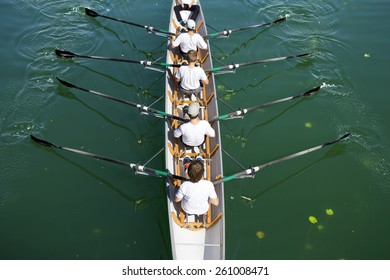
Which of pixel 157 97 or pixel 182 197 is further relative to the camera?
pixel 157 97

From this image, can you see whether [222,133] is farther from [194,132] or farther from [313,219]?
[313,219]

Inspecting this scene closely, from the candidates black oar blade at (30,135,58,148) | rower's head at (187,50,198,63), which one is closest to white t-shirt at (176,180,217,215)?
rower's head at (187,50,198,63)

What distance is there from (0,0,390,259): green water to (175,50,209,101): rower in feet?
4.63

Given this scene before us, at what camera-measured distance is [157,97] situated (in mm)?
10859

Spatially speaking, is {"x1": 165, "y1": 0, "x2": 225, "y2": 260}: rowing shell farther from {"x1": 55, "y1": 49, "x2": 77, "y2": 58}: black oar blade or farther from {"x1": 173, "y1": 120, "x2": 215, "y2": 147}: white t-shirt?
{"x1": 55, "y1": 49, "x2": 77, "y2": 58}: black oar blade

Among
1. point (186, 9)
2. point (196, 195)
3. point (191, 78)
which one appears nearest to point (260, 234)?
point (196, 195)

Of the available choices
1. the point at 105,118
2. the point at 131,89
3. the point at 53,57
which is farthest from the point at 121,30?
the point at 105,118

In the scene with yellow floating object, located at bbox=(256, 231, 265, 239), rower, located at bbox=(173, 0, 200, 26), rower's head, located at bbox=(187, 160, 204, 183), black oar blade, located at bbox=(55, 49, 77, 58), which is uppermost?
rower, located at bbox=(173, 0, 200, 26)

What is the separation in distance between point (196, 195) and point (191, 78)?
12.6 feet

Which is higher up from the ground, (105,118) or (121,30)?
(121,30)

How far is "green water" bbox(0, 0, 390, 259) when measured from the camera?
772cm

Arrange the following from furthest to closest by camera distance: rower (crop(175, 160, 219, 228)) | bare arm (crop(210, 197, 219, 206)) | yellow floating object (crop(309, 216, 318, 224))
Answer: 1. yellow floating object (crop(309, 216, 318, 224))
2. bare arm (crop(210, 197, 219, 206))
3. rower (crop(175, 160, 219, 228))
